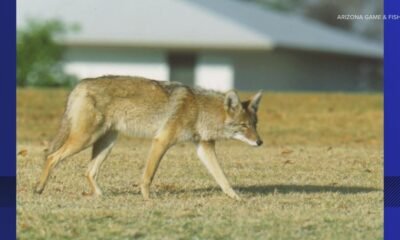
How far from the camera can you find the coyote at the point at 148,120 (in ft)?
37.0

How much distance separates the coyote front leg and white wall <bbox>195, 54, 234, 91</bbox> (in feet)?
82.4

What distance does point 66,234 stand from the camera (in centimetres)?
926

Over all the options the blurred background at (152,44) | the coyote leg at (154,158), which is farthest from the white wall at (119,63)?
the coyote leg at (154,158)

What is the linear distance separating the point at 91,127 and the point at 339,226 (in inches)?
115

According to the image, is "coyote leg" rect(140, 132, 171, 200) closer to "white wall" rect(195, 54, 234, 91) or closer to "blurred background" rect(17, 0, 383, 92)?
"blurred background" rect(17, 0, 383, 92)

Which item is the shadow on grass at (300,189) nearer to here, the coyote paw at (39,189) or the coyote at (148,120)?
the coyote at (148,120)

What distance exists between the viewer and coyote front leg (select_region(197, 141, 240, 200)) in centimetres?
1144

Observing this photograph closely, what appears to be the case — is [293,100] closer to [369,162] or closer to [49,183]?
[369,162]

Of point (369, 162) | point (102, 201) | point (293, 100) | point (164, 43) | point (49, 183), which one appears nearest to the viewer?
point (102, 201)

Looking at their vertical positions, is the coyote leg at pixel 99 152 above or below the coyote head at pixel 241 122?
below

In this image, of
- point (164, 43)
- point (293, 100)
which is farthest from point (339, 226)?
point (164, 43)

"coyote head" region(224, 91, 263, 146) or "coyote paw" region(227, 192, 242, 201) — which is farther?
"coyote head" region(224, 91, 263, 146)

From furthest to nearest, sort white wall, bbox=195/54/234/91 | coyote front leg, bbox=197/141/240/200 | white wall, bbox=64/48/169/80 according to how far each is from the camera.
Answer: white wall, bbox=64/48/169/80 → white wall, bbox=195/54/234/91 → coyote front leg, bbox=197/141/240/200

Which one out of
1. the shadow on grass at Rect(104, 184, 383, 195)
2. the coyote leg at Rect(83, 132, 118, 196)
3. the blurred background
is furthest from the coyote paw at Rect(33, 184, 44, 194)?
A: the blurred background
